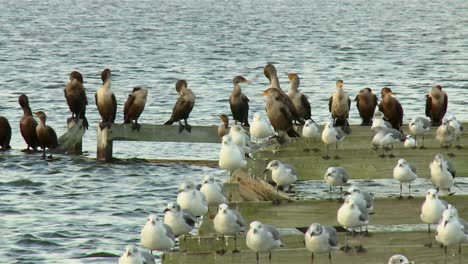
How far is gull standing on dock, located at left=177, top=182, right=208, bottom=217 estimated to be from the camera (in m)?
15.1

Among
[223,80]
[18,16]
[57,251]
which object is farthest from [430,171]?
[18,16]

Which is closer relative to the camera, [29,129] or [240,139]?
[240,139]

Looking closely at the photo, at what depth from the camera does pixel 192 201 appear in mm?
15180

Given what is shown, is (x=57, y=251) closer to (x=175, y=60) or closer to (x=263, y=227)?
(x=263, y=227)

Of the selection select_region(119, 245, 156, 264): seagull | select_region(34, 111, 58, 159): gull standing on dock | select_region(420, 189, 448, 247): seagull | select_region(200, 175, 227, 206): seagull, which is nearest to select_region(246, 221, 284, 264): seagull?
select_region(119, 245, 156, 264): seagull

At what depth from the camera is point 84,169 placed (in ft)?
81.0

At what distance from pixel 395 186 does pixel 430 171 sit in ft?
17.1

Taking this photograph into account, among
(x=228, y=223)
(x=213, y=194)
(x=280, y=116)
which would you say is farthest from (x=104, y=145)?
(x=228, y=223)

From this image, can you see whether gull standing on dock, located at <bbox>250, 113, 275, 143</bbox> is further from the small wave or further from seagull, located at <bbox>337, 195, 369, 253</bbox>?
seagull, located at <bbox>337, 195, 369, 253</bbox>

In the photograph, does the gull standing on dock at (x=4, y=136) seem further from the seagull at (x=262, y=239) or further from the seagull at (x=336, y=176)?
the seagull at (x=262, y=239)

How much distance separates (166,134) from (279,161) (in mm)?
5987

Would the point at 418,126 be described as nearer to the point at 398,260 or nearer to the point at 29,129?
the point at 29,129

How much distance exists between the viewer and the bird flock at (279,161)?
13.2 metres

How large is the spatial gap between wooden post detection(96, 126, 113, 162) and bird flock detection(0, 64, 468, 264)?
19cm
